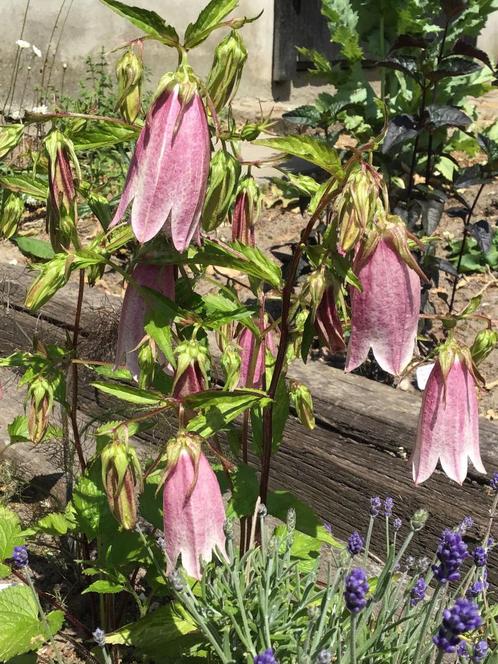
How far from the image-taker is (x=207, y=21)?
3.74 ft

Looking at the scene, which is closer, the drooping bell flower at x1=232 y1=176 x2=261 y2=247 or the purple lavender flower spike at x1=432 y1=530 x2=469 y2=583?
the purple lavender flower spike at x1=432 y1=530 x2=469 y2=583

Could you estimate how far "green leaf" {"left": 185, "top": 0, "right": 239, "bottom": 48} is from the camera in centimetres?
113

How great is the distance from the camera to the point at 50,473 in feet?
8.04

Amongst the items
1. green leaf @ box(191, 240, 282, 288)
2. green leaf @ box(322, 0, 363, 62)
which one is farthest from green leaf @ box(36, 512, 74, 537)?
green leaf @ box(322, 0, 363, 62)

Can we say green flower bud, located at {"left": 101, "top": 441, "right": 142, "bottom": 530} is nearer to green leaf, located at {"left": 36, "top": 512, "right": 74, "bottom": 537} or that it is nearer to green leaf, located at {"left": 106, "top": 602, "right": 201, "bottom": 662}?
green leaf, located at {"left": 106, "top": 602, "right": 201, "bottom": 662}

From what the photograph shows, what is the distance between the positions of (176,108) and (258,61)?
21.0 ft

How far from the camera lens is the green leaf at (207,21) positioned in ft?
3.70

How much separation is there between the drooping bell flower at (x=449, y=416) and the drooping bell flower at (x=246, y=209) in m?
0.39

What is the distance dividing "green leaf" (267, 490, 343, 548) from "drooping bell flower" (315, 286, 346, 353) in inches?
18.8

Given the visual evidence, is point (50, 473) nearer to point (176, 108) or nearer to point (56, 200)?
point (56, 200)

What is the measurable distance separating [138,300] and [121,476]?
0.90ft

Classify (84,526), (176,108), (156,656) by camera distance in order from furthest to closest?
(84,526) → (156,656) → (176,108)

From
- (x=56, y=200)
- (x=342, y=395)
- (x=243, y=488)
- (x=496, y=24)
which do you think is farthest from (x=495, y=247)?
(x=496, y=24)

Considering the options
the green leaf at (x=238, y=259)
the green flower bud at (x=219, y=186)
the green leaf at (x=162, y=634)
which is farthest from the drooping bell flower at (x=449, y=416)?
the green leaf at (x=162, y=634)
